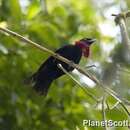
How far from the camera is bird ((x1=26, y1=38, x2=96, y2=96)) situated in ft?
9.08

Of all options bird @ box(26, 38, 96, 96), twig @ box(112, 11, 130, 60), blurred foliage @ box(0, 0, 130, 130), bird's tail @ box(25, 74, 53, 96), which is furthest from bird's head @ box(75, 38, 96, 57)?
twig @ box(112, 11, 130, 60)

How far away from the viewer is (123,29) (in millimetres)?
2184

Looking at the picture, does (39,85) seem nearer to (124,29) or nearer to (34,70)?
(124,29)

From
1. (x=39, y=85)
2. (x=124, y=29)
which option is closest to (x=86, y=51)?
(x=39, y=85)

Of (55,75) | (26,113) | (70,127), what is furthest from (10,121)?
(55,75)

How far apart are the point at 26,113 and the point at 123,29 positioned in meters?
1.85

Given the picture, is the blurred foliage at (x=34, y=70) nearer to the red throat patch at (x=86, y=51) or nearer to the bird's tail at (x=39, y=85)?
the red throat patch at (x=86, y=51)

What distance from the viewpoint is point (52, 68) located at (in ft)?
9.66

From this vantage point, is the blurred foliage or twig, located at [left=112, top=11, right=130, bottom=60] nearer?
twig, located at [left=112, top=11, right=130, bottom=60]

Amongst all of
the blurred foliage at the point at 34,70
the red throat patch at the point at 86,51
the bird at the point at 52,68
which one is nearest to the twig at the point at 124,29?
the bird at the point at 52,68

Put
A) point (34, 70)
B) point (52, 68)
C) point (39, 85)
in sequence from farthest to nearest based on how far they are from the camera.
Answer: point (34, 70), point (52, 68), point (39, 85)

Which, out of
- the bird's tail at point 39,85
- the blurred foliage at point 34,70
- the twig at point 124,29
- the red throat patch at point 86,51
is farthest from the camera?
the blurred foliage at point 34,70

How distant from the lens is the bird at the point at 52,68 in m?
2.77

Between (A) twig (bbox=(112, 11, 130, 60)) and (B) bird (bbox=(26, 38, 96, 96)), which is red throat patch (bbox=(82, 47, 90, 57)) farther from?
(A) twig (bbox=(112, 11, 130, 60))
